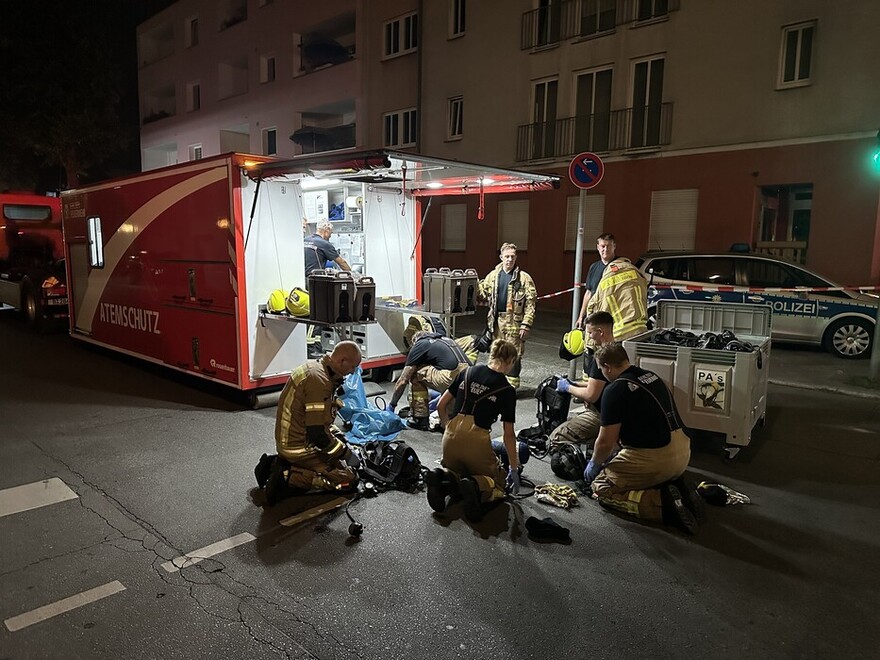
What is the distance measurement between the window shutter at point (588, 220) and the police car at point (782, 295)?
215 inches

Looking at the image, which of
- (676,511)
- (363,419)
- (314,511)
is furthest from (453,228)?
(676,511)

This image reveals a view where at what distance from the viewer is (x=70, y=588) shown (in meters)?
3.60

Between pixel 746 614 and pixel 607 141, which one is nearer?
pixel 746 614

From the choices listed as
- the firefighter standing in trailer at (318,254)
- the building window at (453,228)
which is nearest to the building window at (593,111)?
the building window at (453,228)

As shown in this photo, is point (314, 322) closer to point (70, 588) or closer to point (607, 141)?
point (70, 588)

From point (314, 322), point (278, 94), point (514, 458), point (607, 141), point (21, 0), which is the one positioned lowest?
point (514, 458)

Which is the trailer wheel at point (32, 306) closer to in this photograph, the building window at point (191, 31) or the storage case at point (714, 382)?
the storage case at point (714, 382)

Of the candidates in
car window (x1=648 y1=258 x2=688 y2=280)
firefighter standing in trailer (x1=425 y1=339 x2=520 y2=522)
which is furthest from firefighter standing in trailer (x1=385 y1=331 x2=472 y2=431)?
car window (x1=648 y1=258 x2=688 y2=280)

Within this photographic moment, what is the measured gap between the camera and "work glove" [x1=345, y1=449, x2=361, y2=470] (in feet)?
16.6

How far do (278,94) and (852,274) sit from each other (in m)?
21.5

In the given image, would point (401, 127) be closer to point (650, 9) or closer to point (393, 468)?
point (650, 9)

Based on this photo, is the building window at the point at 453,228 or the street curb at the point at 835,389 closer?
the street curb at the point at 835,389

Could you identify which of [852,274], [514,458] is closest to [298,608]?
[514,458]

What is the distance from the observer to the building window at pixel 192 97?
3078cm
